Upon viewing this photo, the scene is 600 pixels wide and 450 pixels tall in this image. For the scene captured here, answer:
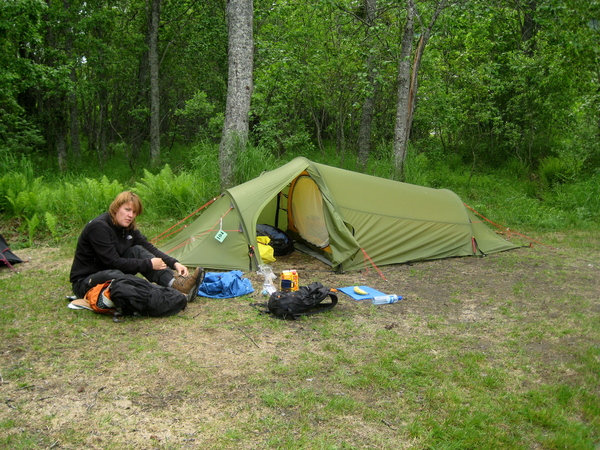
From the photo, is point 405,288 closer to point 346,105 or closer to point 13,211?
point 13,211

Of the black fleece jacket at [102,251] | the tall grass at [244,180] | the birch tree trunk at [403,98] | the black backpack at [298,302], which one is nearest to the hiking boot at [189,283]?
the black fleece jacket at [102,251]

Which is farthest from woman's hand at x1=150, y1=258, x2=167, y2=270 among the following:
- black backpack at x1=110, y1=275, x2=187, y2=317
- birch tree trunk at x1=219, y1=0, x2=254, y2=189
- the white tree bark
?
the white tree bark

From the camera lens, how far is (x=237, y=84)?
8.09m

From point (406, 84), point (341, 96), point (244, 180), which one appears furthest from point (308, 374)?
point (341, 96)

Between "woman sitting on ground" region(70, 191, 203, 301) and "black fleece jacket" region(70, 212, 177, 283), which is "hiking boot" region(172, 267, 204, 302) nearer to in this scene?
"woman sitting on ground" region(70, 191, 203, 301)

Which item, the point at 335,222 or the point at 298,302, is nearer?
the point at 298,302

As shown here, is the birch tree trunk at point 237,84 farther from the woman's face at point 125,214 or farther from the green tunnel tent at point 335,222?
the woman's face at point 125,214

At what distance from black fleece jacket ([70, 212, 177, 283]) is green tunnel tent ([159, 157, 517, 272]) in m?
1.24

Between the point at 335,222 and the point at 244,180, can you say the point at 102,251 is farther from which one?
the point at 244,180

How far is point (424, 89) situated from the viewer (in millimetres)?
10805

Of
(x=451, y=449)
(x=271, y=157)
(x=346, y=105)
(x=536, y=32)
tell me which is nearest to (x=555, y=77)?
(x=536, y=32)

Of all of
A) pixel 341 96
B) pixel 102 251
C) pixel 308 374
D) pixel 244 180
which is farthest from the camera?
pixel 341 96

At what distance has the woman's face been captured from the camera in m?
4.27

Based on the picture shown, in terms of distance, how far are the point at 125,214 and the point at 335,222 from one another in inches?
102
